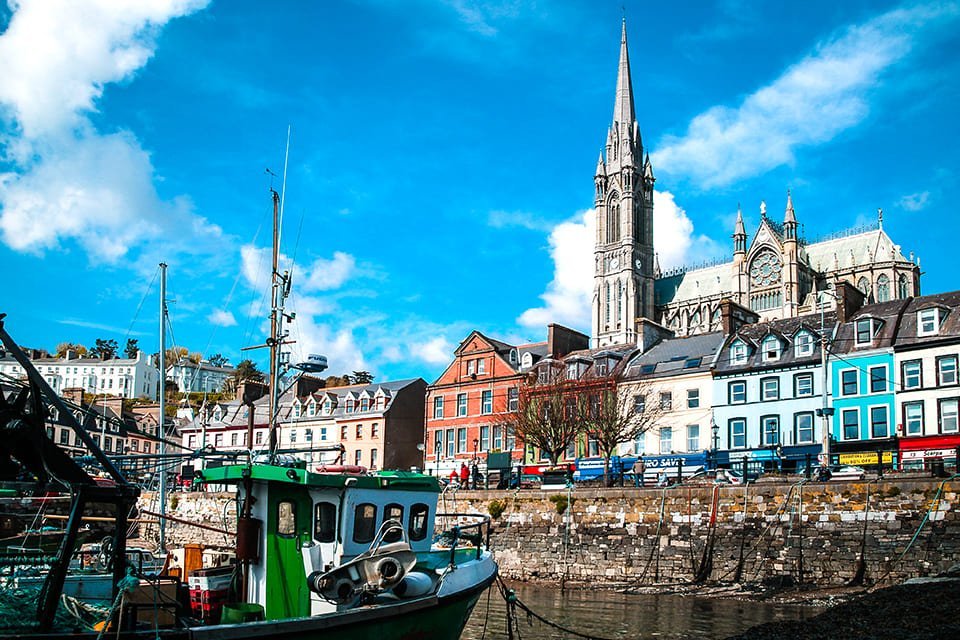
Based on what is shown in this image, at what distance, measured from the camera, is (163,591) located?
562 inches

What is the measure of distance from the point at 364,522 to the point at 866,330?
36235mm

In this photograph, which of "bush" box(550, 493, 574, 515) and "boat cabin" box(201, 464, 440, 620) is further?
"bush" box(550, 493, 574, 515)

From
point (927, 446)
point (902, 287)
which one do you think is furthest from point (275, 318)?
point (902, 287)

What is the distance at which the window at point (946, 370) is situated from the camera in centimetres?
4144

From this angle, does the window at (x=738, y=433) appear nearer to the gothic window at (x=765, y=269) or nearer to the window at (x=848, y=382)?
the window at (x=848, y=382)

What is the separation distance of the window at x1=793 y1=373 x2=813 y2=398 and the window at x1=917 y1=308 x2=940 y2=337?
5577mm

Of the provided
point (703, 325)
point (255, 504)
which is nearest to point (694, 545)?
point (255, 504)

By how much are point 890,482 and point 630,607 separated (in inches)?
369

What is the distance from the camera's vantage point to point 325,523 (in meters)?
15.5

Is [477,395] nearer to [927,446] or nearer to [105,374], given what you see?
[927,446]

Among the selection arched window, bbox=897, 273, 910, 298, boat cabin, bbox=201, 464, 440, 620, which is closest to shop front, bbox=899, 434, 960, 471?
boat cabin, bbox=201, 464, 440, 620

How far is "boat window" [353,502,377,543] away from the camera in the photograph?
1564 centimetres

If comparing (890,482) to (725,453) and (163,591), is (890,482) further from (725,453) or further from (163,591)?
(163,591)

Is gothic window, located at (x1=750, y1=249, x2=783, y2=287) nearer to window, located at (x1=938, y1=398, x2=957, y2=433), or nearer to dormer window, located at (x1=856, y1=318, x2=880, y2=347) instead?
dormer window, located at (x1=856, y1=318, x2=880, y2=347)
